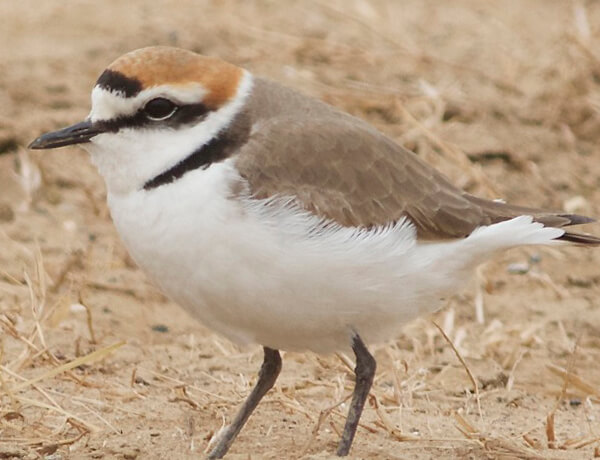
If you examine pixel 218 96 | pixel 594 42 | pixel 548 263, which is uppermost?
pixel 218 96

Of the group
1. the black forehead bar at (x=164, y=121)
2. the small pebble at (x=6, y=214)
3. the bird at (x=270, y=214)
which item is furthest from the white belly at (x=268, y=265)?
the small pebble at (x=6, y=214)

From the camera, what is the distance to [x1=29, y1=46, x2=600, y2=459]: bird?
4.11m

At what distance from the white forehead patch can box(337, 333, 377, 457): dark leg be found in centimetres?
104

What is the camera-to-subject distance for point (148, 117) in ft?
14.0

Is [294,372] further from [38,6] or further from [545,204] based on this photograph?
[38,6]

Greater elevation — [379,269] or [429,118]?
[379,269]

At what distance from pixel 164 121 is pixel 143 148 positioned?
0.12m

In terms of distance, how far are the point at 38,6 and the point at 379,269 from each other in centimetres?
653

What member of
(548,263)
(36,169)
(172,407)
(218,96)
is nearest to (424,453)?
(172,407)

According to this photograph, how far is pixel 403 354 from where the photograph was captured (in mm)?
5965

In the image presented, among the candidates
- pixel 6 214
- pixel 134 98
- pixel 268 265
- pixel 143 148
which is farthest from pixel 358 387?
pixel 6 214

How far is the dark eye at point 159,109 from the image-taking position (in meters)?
4.25

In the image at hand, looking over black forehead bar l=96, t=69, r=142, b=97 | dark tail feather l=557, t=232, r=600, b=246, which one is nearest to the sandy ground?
dark tail feather l=557, t=232, r=600, b=246

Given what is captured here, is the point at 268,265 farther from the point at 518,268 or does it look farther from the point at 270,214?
the point at 518,268
